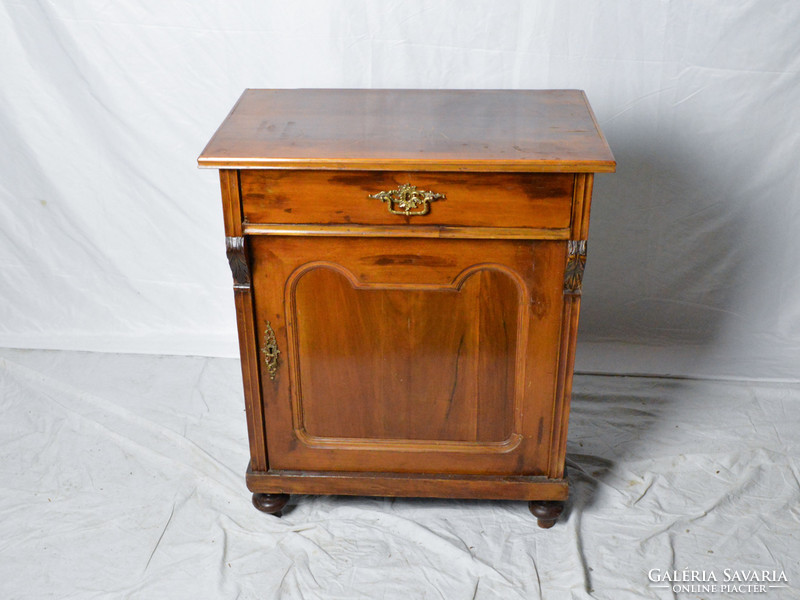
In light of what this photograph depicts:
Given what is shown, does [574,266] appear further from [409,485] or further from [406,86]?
[406,86]

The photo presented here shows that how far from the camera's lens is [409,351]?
76.3 inches

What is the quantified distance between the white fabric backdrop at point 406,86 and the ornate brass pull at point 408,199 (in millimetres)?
802

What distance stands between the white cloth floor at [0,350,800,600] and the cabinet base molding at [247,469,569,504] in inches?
3.5

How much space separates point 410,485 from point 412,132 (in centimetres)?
75

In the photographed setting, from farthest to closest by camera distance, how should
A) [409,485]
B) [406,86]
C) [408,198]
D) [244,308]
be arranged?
[406,86]
[409,485]
[244,308]
[408,198]

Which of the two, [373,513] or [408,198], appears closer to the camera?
[408,198]

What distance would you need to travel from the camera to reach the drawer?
68.9 inches

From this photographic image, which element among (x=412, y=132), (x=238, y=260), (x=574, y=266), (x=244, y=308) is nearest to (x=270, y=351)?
(x=244, y=308)

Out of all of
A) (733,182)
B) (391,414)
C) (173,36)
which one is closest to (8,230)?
(173,36)

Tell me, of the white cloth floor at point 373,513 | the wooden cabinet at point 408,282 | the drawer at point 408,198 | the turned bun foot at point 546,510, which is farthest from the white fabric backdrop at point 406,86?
the drawer at point 408,198

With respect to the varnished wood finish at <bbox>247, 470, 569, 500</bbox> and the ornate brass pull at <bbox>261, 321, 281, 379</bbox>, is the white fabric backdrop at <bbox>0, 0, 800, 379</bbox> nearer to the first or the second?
the varnished wood finish at <bbox>247, 470, 569, 500</bbox>

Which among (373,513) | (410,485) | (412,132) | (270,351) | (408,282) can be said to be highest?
(412,132)

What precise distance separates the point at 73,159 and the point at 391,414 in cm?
124

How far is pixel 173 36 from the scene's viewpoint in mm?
2465
